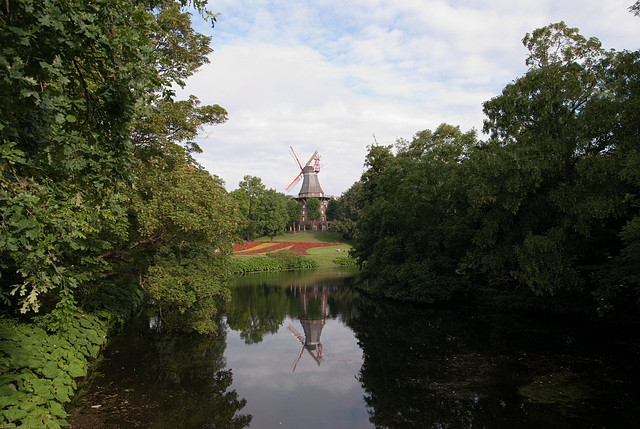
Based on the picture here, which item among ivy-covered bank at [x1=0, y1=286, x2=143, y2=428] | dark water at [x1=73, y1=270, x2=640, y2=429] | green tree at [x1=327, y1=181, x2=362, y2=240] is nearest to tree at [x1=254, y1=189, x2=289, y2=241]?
green tree at [x1=327, y1=181, x2=362, y2=240]

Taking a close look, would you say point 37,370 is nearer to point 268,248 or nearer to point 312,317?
point 312,317

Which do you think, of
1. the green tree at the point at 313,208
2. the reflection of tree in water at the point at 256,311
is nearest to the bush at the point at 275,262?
the reflection of tree in water at the point at 256,311

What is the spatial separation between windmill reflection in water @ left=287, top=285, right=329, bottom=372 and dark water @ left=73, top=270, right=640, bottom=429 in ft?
0.57

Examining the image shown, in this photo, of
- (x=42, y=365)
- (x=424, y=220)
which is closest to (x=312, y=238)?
(x=424, y=220)

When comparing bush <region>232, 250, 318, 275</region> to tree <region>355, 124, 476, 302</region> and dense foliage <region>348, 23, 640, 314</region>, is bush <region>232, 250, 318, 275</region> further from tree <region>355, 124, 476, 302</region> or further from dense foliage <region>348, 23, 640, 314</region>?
dense foliage <region>348, 23, 640, 314</region>

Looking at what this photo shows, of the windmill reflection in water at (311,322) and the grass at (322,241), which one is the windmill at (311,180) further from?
the windmill reflection in water at (311,322)

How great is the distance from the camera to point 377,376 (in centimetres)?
1346

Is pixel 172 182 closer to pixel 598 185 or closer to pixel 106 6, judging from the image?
pixel 106 6

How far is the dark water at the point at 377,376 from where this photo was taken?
1005 centimetres

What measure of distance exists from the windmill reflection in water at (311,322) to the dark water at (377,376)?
0.57ft

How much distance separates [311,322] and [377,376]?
33.4 feet

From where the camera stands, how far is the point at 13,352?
8.65 metres

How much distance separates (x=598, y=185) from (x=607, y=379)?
8.29m

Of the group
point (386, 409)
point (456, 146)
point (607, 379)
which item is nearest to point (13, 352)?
point (386, 409)
